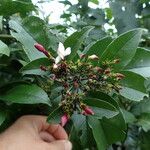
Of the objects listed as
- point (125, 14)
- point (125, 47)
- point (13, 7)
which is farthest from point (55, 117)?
point (125, 14)

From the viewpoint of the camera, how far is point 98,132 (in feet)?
4.19

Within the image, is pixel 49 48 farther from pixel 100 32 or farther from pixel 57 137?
pixel 100 32

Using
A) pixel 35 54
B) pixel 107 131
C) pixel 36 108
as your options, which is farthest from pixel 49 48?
pixel 107 131

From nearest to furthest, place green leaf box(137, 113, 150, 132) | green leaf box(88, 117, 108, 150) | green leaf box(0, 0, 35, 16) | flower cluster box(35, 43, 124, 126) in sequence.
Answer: flower cluster box(35, 43, 124, 126)
green leaf box(88, 117, 108, 150)
green leaf box(0, 0, 35, 16)
green leaf box(137, 113, 150, 132)

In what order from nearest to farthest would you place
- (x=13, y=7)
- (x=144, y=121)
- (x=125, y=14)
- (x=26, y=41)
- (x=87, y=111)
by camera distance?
1. (x=87, y=111)
2. (x=26, y=41)
3. (x=13, y=7)
4. (x=144, y=121)
5. (x=125, y=14)

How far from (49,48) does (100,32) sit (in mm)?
709

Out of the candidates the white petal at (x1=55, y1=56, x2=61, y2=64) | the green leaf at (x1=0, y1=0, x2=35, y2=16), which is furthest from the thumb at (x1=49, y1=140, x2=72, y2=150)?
the green leaf at (x1=0, y1=0, x2=35, y2=16)

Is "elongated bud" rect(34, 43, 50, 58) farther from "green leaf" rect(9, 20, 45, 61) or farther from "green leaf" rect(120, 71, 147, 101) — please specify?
"green leaf" rect(120, 71, 147, 101)

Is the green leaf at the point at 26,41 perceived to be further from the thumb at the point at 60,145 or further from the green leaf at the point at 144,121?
the green leaf at the point at 144,121

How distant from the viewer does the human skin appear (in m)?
1.17

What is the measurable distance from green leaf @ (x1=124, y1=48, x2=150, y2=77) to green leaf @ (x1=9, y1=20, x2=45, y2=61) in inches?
10.7

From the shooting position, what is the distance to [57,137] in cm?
129

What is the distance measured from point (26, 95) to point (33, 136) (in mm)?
115

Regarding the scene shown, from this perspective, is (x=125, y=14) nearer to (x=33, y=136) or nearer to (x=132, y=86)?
(x=132, y=86)
